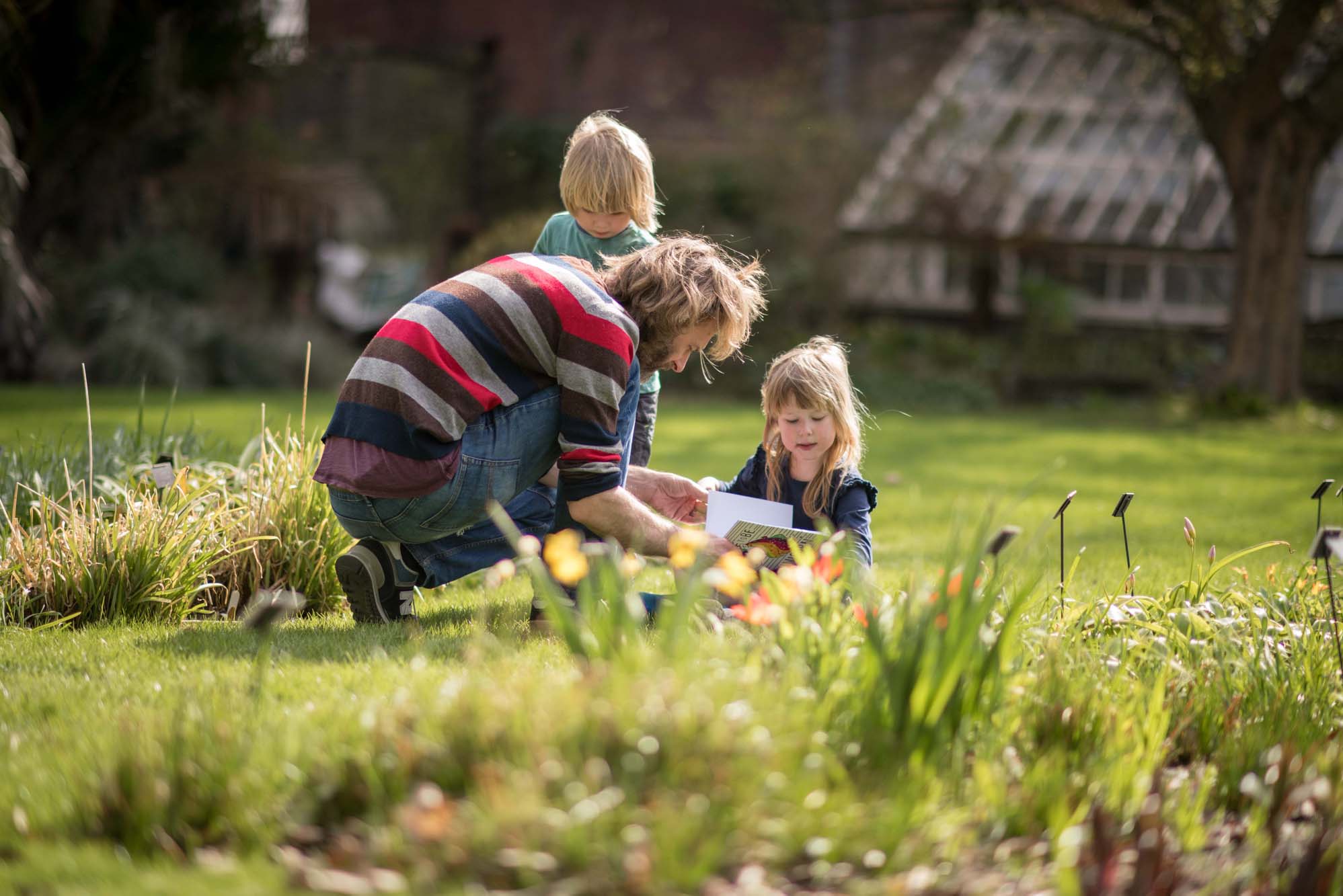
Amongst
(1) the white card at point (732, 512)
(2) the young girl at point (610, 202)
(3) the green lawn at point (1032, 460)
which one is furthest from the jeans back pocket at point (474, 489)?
(3) the green lawn at point (1032, 460)

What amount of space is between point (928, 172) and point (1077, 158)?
2.54 meters

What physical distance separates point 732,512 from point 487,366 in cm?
81

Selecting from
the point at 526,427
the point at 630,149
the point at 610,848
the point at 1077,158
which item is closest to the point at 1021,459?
the point at 630,149

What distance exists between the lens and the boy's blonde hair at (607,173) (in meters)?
4.25

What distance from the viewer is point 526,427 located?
347 cm

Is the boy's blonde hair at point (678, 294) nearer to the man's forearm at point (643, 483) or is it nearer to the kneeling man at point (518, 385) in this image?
the kneeling man at point (518, 385)

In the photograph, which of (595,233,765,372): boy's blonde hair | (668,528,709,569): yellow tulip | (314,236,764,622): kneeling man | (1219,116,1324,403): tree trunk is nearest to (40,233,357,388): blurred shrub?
(1219,116,1324,403): tree trunk

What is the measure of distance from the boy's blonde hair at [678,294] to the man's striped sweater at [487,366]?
0.38 ft

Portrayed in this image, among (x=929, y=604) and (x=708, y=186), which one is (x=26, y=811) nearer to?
(x=929, y=604)

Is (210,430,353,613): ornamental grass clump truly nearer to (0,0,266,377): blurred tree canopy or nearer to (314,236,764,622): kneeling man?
(314,236,764,622): kneeling man

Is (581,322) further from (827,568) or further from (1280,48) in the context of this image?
(1280,48)

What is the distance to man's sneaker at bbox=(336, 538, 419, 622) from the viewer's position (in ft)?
11.7

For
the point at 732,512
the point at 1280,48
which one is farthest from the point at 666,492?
the point at 1280,48

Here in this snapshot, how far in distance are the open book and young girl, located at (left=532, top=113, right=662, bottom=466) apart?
0.72m
